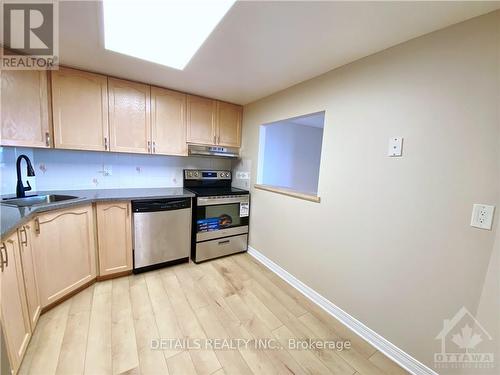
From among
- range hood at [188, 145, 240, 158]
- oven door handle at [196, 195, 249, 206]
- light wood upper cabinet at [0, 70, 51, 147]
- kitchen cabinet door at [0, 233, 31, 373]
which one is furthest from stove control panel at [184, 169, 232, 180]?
kitchen cabinet door at [0, 233, 31, 373]

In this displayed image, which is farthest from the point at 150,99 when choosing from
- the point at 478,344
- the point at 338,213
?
the point at 478,344

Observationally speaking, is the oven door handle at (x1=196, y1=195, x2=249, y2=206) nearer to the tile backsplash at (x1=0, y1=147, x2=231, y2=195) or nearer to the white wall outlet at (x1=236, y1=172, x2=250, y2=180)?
the white wall outlet at (x1=236, y1=172, x2=250, y2=180)

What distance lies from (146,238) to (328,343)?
199cm

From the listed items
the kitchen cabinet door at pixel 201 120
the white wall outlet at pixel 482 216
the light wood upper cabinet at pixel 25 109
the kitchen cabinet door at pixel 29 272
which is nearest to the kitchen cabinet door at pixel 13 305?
the kitchen cabinet door at pixel 29 272

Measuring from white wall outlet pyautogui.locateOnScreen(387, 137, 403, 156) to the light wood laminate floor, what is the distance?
1.45 metres

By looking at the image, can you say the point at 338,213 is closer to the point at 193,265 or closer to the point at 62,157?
the point at 193,265

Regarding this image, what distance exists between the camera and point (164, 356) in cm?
136

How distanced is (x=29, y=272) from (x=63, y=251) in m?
0.35

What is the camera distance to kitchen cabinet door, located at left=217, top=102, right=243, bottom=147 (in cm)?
291

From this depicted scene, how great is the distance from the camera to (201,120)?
2.75 metres

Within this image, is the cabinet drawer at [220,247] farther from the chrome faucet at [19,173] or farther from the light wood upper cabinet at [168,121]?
the chrome faucet at [19,173]

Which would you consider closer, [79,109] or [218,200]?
[79,109]

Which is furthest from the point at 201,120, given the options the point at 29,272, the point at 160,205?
the point at 29,272

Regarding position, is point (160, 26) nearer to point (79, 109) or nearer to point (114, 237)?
point (79, 109)
